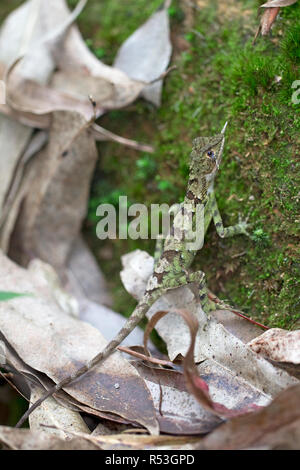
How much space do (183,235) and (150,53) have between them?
2.35 metres

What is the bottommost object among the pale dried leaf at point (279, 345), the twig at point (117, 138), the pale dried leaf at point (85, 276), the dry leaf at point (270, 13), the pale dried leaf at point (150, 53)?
the pale dried leaf at point (85, 276)

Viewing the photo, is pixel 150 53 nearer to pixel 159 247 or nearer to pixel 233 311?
pixel 159 247

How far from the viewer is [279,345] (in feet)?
11.5

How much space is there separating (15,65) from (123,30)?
1.69m

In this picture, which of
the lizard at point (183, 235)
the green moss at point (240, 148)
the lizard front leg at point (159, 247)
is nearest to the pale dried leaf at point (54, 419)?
the lizard at point (183, 235)

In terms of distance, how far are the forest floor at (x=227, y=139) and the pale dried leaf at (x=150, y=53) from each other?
5.4 inches

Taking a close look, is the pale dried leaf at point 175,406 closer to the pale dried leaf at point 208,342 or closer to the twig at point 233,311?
the pale dried leaf at point 208,342

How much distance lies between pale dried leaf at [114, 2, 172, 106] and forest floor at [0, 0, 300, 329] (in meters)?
0.14

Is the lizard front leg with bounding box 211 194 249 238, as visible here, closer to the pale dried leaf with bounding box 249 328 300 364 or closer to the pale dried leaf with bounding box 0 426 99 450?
the pale dried leaf with bounding box 249 328 300 364

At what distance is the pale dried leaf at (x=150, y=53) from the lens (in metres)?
5.58

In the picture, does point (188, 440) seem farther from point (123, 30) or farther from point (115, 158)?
point (123, 30)

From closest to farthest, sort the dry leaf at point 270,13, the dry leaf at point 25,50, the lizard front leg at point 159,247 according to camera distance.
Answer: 1. the dry leaf at point 270,13
2. the lizard front leg at point 159,247
3. the dry leaf at point 25,50

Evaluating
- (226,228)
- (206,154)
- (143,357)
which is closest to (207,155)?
(206,154)

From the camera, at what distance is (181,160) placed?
541 centimetres
